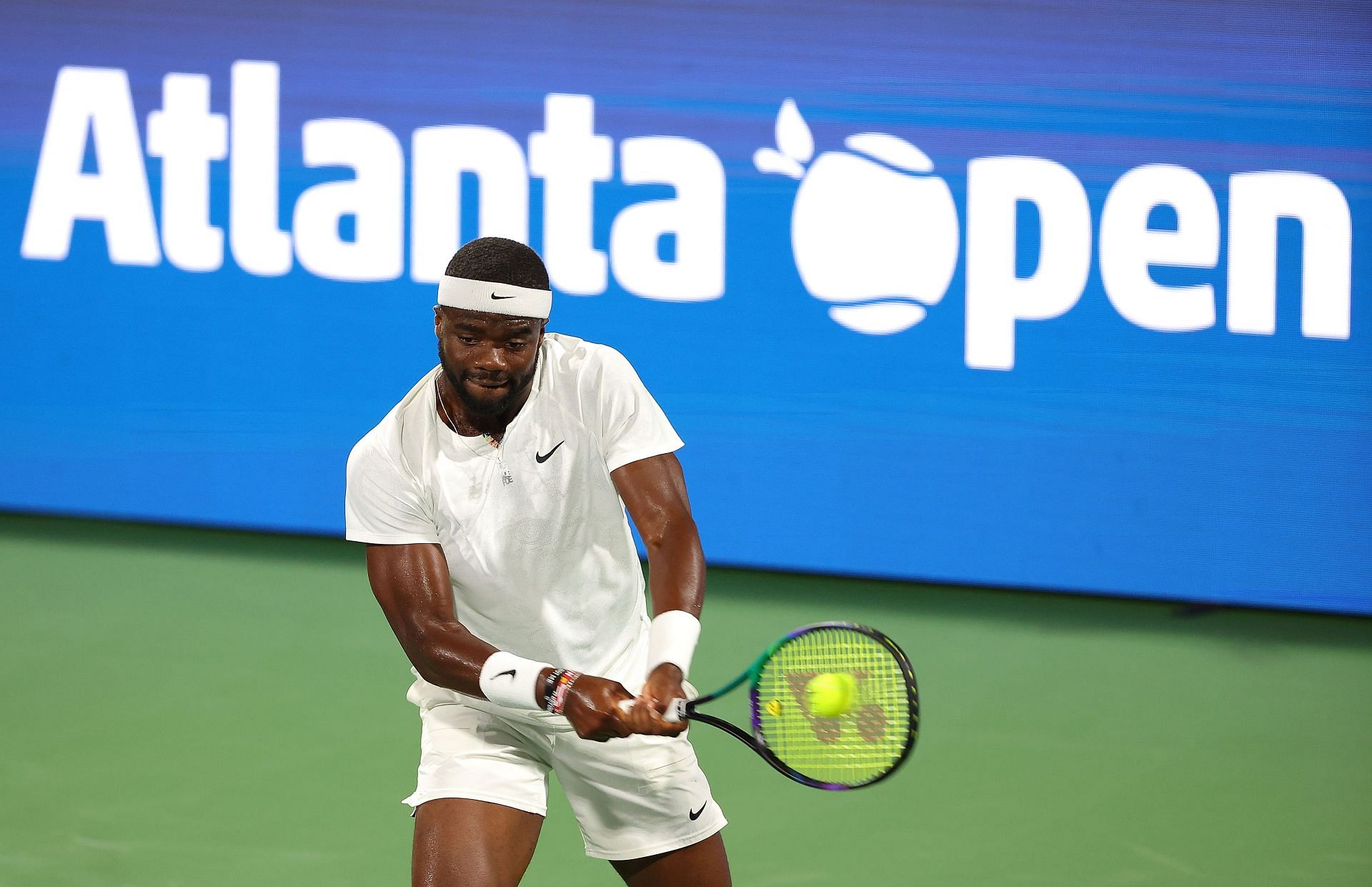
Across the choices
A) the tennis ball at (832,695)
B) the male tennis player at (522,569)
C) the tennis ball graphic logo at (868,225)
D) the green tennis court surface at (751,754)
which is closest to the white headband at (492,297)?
the male tennis player at (522,569)

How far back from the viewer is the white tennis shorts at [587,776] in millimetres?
3383

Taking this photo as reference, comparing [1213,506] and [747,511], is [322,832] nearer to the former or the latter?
[747,511]

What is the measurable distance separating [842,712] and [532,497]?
0.74 meters

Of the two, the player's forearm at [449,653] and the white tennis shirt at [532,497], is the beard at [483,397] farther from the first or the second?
the player's forearm at [449,653]

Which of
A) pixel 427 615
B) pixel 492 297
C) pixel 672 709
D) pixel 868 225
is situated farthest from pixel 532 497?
pixel 868 225

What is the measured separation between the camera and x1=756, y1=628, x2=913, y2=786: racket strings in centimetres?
309

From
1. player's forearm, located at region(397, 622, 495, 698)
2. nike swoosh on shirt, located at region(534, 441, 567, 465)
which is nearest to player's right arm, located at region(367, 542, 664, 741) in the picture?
player's forearm, located at region(397, 622, 495, 698)

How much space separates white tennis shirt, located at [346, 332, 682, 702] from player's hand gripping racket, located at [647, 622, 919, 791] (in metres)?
0.43

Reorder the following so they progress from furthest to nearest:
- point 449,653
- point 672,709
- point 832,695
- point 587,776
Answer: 1. point 587,776
2. point 449,653
3. point 832,695
4. point 672,709

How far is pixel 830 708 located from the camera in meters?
3.08

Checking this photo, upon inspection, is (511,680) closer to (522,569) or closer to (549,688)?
(549,688)

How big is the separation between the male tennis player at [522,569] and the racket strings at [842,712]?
207mm

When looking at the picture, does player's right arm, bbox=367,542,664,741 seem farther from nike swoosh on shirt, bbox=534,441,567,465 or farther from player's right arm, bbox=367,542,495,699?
nike swoosh on shirt, bbox=534,441,567,465

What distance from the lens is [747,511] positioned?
717cm
